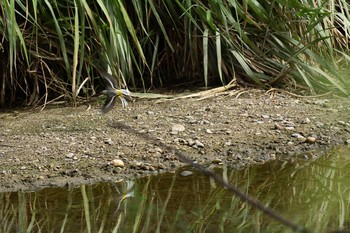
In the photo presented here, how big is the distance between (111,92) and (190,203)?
47.8 inches

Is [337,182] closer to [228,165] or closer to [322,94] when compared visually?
[228,165]

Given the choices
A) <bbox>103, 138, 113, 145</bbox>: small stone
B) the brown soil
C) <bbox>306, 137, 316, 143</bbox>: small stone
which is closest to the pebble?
the brown soil

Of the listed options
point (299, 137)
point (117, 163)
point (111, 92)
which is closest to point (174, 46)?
point (111, 92)

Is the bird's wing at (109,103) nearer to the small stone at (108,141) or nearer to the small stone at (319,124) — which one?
the small stone at (108,141)

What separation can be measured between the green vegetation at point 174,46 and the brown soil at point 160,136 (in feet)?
0.50

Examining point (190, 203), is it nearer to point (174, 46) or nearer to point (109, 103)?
point (109, 103)

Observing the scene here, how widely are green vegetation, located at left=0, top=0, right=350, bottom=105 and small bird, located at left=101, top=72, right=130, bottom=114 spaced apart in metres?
0.05

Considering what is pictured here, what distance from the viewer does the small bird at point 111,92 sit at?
3.61 metres

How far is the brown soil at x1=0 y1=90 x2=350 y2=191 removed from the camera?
2965 mm

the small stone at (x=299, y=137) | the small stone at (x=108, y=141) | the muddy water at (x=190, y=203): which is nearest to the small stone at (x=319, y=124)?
the small stone at (x=299, y=137)

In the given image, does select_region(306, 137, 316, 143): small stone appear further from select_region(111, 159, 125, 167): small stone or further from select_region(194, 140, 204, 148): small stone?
select_region(111, 159, 125, 167): small stone

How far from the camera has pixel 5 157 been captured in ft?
9.99

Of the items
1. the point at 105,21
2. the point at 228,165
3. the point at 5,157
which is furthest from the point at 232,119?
the point at 5,157

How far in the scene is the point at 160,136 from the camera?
3.30 meters
